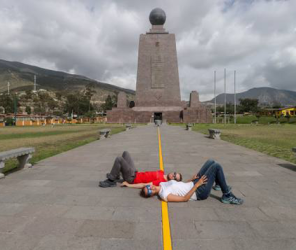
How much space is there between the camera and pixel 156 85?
46062mm

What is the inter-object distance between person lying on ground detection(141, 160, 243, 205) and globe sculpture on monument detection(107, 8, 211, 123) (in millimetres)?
41406

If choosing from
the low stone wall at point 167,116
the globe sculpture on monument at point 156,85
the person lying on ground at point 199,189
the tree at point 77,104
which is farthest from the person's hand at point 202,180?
the tree at point 77,104

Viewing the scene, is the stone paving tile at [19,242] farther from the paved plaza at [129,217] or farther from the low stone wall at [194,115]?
the low stone wall at [194,115]

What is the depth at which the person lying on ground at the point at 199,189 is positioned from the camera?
145 inches

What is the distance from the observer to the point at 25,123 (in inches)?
1941

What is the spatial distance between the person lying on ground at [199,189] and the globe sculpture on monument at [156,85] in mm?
41406

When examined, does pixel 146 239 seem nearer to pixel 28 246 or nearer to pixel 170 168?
pixel 28 246

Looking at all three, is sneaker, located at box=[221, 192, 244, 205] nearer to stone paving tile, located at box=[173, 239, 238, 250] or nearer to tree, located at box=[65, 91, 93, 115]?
stone paving tile, located at box=[173, 239, 238, 250]

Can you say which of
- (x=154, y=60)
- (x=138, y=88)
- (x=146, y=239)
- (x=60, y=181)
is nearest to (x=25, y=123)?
(x=138, y=88)

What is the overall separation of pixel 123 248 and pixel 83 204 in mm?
1499

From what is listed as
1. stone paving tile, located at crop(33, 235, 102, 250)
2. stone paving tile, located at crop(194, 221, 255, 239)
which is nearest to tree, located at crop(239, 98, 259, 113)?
stone paving tile, located at crop(194, 221, 255, 239)

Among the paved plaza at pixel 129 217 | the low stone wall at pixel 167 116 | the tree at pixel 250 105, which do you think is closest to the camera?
the paved plaza at pixel 129 217

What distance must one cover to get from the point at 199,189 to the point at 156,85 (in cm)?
4324

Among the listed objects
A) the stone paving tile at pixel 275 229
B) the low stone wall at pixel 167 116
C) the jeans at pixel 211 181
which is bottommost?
the stone paving tile at pixel 275 229
